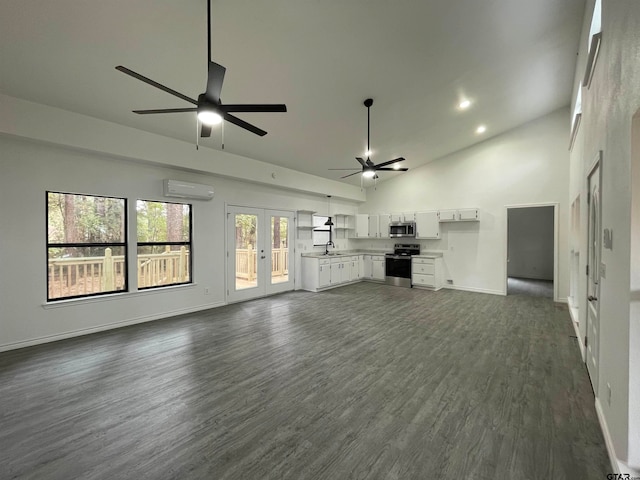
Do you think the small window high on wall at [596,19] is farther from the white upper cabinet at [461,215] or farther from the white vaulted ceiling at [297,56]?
the white upper cabinet at [461,215]

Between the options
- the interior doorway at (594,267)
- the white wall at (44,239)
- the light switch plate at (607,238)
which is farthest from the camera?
the white wall at (44,239)

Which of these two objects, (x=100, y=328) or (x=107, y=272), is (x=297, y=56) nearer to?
(x=107, y=272)

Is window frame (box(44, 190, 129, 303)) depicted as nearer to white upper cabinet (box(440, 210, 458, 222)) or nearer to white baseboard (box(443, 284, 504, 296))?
white upper cabinet (box(440, 210, 458, 222))

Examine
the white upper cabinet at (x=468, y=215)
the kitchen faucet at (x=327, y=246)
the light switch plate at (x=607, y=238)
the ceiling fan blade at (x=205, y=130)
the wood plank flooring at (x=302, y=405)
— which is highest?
the ceiling fan blade at (x=205, y=130)

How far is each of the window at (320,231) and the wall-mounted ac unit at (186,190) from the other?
10.8 feet

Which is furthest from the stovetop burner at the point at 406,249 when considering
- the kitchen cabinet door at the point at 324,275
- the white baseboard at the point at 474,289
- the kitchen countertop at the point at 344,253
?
the kitchen cabinet door at the point at 324,275

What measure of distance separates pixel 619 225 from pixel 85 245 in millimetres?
5828

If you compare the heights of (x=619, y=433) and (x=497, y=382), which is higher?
(x=619, y=433)

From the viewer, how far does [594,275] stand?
9.23ft

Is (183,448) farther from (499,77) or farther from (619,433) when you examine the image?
(499,77)

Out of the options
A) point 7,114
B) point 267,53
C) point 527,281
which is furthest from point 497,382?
point 527,281

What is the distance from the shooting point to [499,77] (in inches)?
174

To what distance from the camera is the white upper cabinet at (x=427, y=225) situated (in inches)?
296

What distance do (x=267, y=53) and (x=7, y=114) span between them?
3.11 metres
